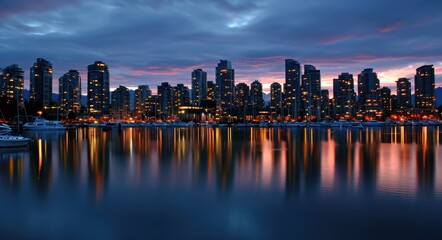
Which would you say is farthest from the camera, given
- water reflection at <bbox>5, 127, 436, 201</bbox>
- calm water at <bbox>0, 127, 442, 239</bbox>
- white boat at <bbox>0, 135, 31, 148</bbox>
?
white boat at <bbox>0, 135, 31, 148</bbox>

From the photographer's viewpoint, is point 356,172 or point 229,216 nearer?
point 229,216

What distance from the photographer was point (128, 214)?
15.4 meters

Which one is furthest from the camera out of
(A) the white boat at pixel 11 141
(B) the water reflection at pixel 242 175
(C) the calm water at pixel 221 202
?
(A) the white boat at pixel 11 141

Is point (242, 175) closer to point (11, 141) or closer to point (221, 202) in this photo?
point (221, 202)

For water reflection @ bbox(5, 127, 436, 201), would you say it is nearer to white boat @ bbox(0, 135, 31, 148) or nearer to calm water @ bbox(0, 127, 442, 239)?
calm water @ bbox(0, 127, 442, 239)

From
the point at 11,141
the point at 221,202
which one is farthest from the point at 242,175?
the point at 11,141

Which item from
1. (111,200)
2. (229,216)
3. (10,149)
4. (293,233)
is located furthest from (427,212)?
(10,149)

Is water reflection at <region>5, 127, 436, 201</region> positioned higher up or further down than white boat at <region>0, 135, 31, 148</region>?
further down

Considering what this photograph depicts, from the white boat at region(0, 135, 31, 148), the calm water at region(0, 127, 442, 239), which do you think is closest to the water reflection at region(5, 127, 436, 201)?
the calm water at region(0, 127, 442, 239)

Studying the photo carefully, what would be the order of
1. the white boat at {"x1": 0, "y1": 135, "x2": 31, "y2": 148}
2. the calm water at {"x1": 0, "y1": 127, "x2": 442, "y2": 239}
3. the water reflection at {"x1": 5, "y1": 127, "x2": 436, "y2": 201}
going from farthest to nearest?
the white boat at {"x1": 0, "y1": 135, "x2": 31, "y2": 148} → the water reflection at {"x1": 5, "y1": 127, "x2": 436, "y2": 201} → the calm water at {"x1": 0, "y1": 127, "x2": 442, "y2": 239}

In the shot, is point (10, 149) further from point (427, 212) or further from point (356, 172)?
point (427, 212)

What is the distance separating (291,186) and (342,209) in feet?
16.4

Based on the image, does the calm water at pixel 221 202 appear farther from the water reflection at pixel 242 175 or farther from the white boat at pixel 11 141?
the white boat at pixel 11 141

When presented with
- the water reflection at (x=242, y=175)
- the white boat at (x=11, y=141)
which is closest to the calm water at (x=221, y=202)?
the water reflection at (x=242, y=175)
